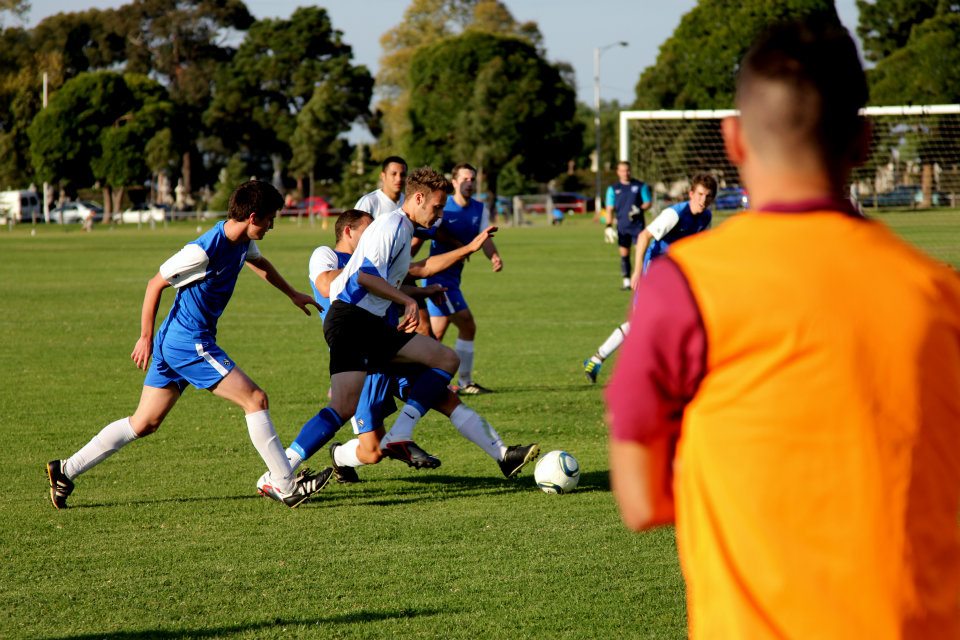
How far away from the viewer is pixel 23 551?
5.82 m

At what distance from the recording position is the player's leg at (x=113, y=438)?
6672 millimetres

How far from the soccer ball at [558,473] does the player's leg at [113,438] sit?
83.0 inches

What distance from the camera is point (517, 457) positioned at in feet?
23.1

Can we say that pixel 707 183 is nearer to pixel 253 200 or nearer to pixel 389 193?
pixel 389 193

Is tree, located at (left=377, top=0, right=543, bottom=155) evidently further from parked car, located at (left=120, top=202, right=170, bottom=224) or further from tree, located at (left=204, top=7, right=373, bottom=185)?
parked car, located at (left=120, top=202, right=170, bottom=224)

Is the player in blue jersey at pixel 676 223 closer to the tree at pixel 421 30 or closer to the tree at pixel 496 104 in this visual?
the tree at pixel 496 104

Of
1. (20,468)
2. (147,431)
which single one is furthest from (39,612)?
(20,468)

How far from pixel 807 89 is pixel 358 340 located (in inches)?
203

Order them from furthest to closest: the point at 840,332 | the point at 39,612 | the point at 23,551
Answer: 1. the point at 23,551
2. the point at 39,612
3. the point at 840,332

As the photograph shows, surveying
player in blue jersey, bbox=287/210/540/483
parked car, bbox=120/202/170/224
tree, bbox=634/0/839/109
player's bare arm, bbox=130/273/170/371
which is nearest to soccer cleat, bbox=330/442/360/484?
player in blue jersey, bbox=287/210/540/483

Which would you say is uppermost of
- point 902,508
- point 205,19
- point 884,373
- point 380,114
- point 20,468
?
point 205,19

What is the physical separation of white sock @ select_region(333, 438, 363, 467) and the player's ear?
217 inches

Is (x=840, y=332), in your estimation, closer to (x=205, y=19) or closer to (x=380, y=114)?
(x=380, y=114)

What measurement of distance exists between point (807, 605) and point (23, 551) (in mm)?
4851
